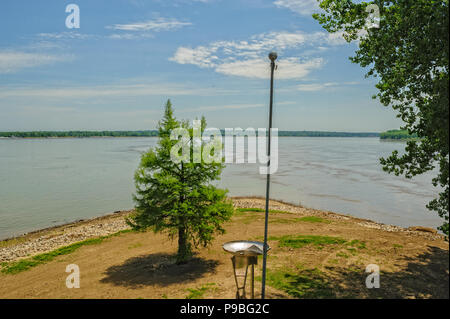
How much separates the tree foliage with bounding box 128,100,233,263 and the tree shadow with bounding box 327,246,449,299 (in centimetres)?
614

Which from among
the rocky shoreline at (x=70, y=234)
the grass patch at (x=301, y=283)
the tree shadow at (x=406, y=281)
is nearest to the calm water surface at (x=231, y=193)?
the rocky shoreline at (x=70, y=234)

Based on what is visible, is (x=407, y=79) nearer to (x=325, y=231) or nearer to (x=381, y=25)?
(x=381, y=25)

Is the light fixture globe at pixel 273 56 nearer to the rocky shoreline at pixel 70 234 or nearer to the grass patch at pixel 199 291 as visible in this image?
the grass patch at pixel 199 291

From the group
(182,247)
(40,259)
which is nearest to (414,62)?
(182,247)

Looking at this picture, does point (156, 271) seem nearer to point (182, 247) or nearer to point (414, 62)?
point (182, 247)

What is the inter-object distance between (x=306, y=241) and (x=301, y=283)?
613 cm

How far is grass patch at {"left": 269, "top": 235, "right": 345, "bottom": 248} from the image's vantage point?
58.4 feet

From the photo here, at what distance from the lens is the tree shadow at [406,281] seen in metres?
11.0

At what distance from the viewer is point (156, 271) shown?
51.0ft

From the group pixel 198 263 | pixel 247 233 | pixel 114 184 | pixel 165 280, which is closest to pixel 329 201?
pixel 247 233

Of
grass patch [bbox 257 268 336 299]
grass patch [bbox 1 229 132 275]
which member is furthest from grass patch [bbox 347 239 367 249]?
grass patch [bbox 1 229 132 275]

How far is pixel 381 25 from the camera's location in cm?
1343

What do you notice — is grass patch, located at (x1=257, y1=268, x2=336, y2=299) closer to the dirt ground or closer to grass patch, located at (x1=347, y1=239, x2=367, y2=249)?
the dirt ground

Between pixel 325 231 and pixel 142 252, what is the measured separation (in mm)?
12414
